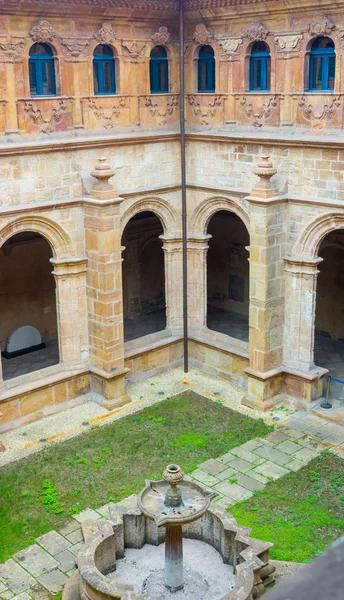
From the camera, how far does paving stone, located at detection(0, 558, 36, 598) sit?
9617 millimetres

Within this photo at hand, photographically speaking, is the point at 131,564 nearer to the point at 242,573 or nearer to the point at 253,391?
the point at 242,573

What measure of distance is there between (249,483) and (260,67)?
855 cm

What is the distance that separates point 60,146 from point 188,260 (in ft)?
14.8

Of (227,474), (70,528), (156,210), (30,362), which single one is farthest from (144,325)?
(70,528)

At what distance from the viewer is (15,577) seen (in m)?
9.82

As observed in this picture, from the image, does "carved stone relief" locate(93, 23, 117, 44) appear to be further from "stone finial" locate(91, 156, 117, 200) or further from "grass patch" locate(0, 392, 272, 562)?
"grass patch" locate(0, 392, 272, 562)

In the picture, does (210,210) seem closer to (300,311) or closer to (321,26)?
(300,311)

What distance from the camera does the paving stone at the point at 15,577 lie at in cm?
962

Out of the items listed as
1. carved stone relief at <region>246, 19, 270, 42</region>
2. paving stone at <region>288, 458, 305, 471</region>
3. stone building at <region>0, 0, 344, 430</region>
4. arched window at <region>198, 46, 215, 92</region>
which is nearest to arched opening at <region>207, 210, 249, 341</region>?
stone building at <region>0, 0, 344, 430</region>

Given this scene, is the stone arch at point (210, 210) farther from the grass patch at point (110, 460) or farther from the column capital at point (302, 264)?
the grass patch at point (110, 460)

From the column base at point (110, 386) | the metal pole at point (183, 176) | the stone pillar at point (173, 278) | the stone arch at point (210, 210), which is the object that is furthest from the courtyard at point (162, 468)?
the stone arch at point (210, 210)

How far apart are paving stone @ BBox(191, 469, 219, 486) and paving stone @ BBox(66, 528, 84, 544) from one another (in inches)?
96.1

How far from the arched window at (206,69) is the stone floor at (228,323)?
21.6 feet

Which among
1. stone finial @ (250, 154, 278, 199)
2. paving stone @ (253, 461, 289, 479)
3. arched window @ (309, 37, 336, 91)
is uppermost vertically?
arched window @ (309, 37, 336, 91)
